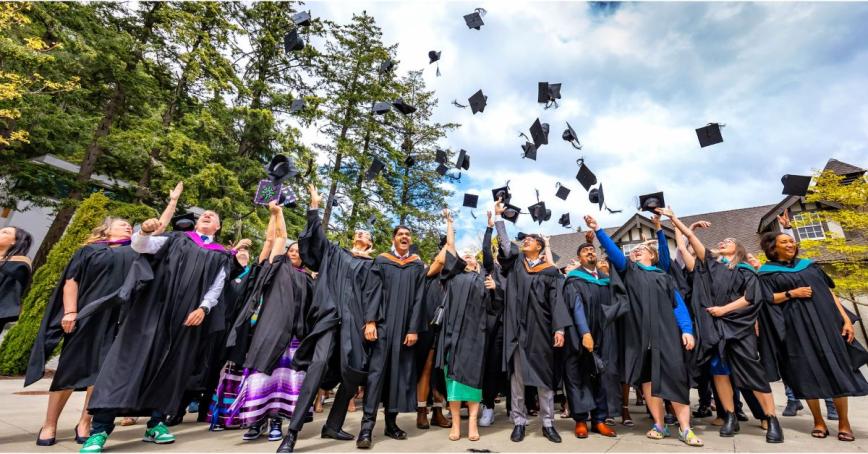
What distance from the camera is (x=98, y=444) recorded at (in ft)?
9.08

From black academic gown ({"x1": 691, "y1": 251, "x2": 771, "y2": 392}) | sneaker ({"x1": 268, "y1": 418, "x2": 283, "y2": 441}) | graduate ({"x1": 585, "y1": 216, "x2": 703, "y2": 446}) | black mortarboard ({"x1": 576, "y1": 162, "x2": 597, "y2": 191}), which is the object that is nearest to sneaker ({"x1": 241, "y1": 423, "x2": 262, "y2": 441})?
sneaker ({"x1": 268, "y1": 418, "x2": 283, "y2": 441})

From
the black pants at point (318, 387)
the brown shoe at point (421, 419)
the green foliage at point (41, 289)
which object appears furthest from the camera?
the green foliage at point (41, 289)

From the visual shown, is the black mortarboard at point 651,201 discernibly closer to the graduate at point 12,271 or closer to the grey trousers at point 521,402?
the grey trousers at point 521,402

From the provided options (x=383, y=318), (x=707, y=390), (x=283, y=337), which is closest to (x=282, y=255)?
(x=283, y=337)

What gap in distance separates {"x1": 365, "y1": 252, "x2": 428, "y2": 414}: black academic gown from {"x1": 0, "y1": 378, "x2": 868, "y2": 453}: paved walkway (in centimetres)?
40

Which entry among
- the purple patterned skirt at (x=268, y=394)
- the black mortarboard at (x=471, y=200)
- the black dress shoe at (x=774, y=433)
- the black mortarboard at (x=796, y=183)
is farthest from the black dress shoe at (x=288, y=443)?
the black mortarboard at (x=796, y=183)

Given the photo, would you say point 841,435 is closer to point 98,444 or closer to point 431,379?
point 431,379

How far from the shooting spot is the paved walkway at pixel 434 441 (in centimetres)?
312

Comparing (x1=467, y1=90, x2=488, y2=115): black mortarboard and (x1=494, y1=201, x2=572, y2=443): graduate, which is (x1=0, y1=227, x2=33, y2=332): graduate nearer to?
(x1=494, y1=201, x2=572, y2=443): graduate

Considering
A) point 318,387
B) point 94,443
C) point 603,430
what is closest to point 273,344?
point 318,387

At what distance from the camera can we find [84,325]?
128 inches

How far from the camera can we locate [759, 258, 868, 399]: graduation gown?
3.46 m

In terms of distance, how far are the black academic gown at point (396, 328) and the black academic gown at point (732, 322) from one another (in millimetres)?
2843

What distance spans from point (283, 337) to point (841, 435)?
5159mm
